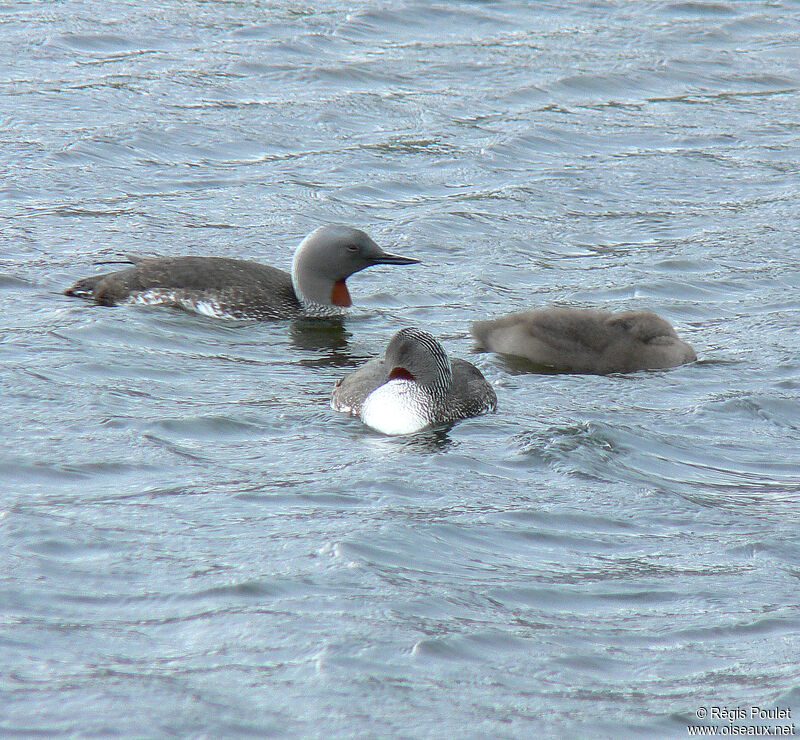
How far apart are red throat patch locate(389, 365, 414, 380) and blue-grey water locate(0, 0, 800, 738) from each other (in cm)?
36

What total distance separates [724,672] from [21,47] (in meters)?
12.7

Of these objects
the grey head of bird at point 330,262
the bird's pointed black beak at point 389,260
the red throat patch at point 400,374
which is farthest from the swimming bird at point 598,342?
the grey head of bird at point 330,262

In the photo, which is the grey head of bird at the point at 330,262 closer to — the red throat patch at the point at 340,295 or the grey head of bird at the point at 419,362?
the red throat patch at the point at 340,295

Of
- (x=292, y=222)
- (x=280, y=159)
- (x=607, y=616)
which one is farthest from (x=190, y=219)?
(x=607, y=616)

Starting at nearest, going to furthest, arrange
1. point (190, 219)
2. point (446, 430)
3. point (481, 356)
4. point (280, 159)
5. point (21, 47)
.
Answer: point (446, 430), point (481, 356), point (190, 219), point (280, 159), point (21, 47)

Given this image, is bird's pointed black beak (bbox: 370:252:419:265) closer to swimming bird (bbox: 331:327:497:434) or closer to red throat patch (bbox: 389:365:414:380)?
swimming bird (bbox: 331:327:497:434)

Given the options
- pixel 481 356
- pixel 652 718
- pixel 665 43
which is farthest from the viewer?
pixel 665 43

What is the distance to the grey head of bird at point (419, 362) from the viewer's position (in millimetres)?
8109

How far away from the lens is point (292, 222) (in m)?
12.2

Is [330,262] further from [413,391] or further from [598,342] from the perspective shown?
[413,391]

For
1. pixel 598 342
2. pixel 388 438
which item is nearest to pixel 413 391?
pixel 388 438

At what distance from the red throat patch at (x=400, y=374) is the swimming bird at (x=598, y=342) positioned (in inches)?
49.7

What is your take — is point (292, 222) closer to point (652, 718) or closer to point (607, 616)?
point (607, 616)

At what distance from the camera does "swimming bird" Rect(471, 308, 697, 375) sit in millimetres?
9023
